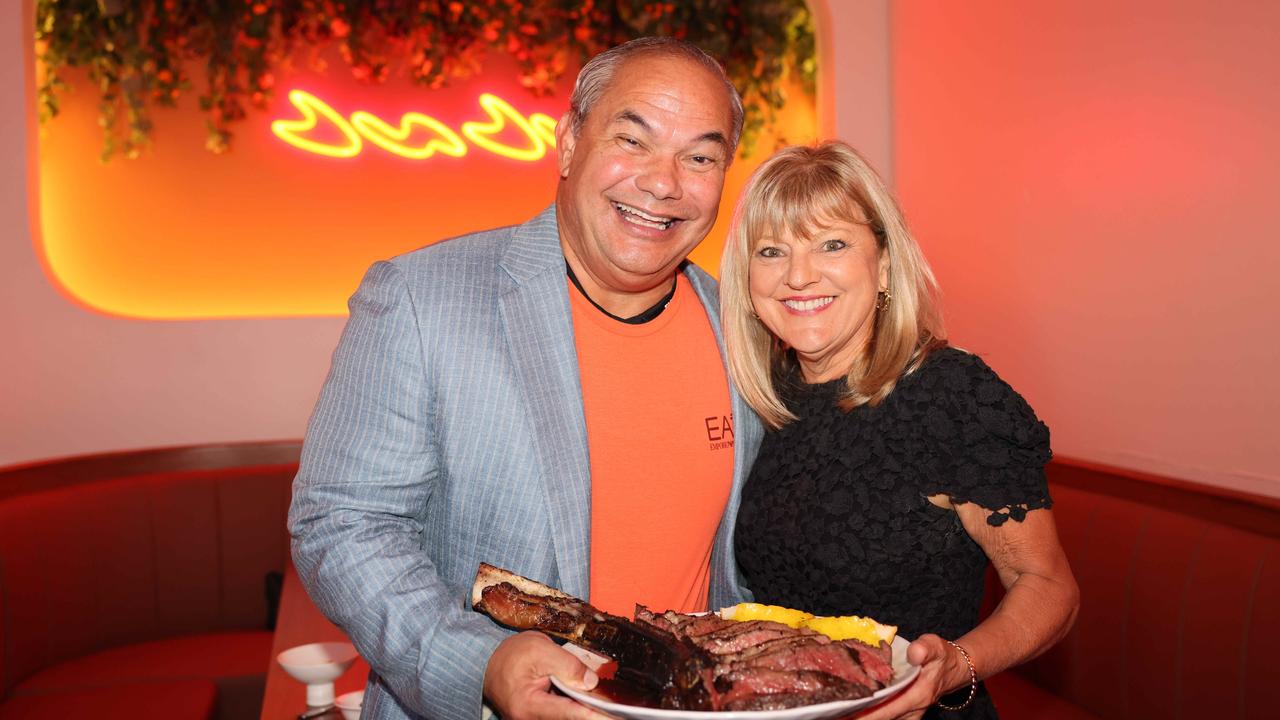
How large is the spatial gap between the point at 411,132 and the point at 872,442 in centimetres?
412

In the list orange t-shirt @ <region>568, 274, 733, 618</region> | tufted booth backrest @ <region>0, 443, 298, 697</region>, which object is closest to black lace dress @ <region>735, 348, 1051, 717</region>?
orange t-shirt @ <region>568, 274, 733, 618</region>

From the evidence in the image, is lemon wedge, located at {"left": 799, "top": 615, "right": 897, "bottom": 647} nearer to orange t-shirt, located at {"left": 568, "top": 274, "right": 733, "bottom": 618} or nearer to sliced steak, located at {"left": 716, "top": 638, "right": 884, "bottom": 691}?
sliced steak, located at {"left": 716, "top": 638, "right": 884, "bottom": 691}

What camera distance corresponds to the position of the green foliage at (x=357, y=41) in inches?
187

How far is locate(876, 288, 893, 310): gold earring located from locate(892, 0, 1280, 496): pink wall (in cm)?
141

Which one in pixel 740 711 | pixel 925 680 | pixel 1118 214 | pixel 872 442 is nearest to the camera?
pixel 740 711

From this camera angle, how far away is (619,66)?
2.04 m

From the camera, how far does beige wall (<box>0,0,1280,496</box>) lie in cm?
304

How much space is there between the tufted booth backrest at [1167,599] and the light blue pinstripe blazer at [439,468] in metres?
1.97

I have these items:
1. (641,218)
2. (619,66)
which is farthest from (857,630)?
(619,66)

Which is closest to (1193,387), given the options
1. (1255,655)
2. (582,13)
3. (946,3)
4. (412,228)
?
(1255,655)

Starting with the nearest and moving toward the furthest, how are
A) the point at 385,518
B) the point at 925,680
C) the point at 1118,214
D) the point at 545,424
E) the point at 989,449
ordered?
1. the point at 925,680
2. the point at 385,518
3. the point at 545,424
4. the point at 989,449
5. the point at 1118,214

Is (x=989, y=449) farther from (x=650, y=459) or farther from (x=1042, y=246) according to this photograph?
(x=1042, y=246)

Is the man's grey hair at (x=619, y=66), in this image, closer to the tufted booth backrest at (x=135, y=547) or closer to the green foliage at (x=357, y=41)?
the tufted booth backrest at (x=135, y=547)

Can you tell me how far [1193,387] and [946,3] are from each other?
2.29 m
